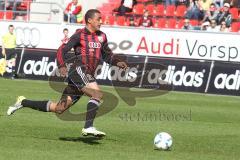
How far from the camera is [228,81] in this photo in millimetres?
24453

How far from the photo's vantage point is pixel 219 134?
13375 millimetres

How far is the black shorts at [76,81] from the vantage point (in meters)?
11.6

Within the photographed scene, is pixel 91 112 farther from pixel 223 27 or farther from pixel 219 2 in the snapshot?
pixel 219 2

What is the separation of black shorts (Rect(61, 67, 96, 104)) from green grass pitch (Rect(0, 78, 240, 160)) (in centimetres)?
78

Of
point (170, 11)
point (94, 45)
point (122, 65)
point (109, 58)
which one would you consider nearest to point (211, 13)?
point (170, 11)

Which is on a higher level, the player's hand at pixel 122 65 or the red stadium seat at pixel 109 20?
the player's hand at pixel 122 65

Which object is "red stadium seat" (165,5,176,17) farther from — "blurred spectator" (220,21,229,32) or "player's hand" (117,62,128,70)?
"player's hand" (117,62,128,70)

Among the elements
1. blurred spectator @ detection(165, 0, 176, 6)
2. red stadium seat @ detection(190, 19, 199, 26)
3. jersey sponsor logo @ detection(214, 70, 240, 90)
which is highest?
blurred spectator @ detection(165, 0, 176, 6)

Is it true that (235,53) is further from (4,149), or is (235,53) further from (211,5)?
(4,149)

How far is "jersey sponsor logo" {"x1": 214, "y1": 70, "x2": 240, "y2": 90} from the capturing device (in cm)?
2430

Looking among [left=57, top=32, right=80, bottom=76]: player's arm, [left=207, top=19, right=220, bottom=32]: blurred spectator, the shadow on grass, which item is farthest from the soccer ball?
[left=207, top=19, right=220, bottom=32]: blurred spectator

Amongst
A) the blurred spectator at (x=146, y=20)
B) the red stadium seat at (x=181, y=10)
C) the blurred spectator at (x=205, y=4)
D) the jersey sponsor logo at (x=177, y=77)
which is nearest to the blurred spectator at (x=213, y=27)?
the blurred spectator at (x=205, y=4)

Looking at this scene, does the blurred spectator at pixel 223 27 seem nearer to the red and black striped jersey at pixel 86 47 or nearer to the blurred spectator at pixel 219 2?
the blurred spectator at pixel 219 2

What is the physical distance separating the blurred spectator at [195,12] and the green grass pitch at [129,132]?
32.5ft
